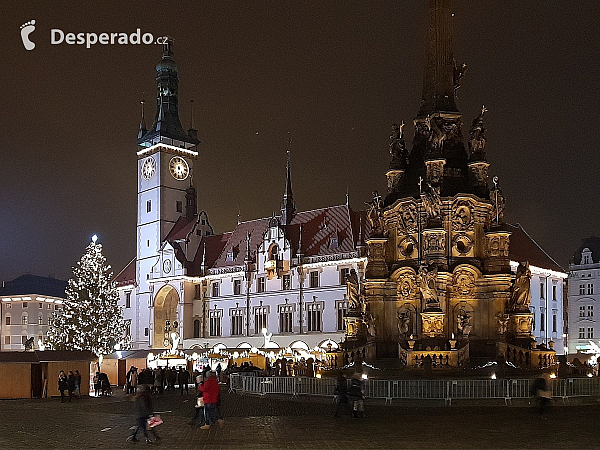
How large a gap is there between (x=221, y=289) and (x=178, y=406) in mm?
57542

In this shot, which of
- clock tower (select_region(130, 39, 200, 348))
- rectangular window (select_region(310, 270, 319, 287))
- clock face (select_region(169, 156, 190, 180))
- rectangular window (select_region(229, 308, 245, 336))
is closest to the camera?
rectangular window (select_region(310, 270, 319, 287))

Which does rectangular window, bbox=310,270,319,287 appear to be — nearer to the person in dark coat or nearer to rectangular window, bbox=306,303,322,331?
rectangular window, bbox=306,303,322,331

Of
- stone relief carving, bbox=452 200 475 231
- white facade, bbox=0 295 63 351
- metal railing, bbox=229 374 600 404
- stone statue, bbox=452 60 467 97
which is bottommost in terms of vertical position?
white facade, bbox=0 295 63 351

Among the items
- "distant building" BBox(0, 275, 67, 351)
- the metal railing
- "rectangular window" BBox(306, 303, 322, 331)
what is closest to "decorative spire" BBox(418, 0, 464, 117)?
the metal railing

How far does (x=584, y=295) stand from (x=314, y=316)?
30.3 meters

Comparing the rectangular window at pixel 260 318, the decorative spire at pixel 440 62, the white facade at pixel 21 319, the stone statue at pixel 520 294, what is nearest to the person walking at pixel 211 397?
the stone statue at pixel 520 294

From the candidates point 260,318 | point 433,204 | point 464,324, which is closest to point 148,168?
point 260,318

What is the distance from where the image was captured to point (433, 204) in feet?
103

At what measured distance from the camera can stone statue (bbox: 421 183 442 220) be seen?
103ft

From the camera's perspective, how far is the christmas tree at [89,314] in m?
58.0

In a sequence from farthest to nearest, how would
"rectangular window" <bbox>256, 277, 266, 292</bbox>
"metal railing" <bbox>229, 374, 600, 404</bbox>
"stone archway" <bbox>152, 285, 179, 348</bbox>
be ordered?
"stone archway" <bbox>152, 285, 179, 348</bbox> < "rectangular window" <bbox>256, 277, 266, 292</bbox> < "metal railing" <bbox>229, 374, 600, 404</bbox>

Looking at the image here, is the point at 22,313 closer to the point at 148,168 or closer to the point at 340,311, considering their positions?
the point at 148,168

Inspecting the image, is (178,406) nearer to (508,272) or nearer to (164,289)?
(508,272)

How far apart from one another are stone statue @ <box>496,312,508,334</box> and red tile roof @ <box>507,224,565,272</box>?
144ft
